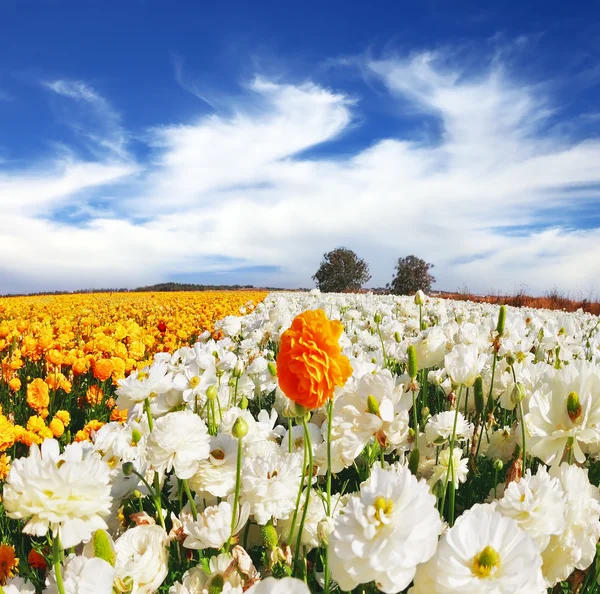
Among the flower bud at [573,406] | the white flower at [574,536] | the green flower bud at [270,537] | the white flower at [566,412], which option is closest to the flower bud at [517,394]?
the white flower at [566,412]

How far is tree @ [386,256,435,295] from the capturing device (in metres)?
27.7

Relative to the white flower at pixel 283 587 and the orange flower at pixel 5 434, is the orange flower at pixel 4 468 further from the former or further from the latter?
the white flower at pixel 283 587

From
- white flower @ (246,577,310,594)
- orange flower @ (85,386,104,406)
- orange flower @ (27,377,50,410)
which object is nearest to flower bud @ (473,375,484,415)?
white flower @ (246,577,310,594)

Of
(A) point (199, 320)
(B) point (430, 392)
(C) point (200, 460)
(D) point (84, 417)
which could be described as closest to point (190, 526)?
(C) point (200, 460)

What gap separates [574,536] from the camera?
117 cm

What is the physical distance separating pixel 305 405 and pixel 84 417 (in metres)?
3.95

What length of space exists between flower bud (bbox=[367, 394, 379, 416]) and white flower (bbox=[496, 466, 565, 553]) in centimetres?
43

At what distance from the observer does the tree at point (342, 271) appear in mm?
32406

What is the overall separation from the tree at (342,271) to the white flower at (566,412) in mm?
30753

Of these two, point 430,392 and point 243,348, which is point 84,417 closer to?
point 243,348

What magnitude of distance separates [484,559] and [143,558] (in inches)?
34.1

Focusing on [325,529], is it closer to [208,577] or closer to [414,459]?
[208,577]

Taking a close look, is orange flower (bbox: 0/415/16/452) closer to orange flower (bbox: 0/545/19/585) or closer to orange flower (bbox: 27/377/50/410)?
orange flower (bbox: 27/377/50/410)

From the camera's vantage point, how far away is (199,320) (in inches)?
384
